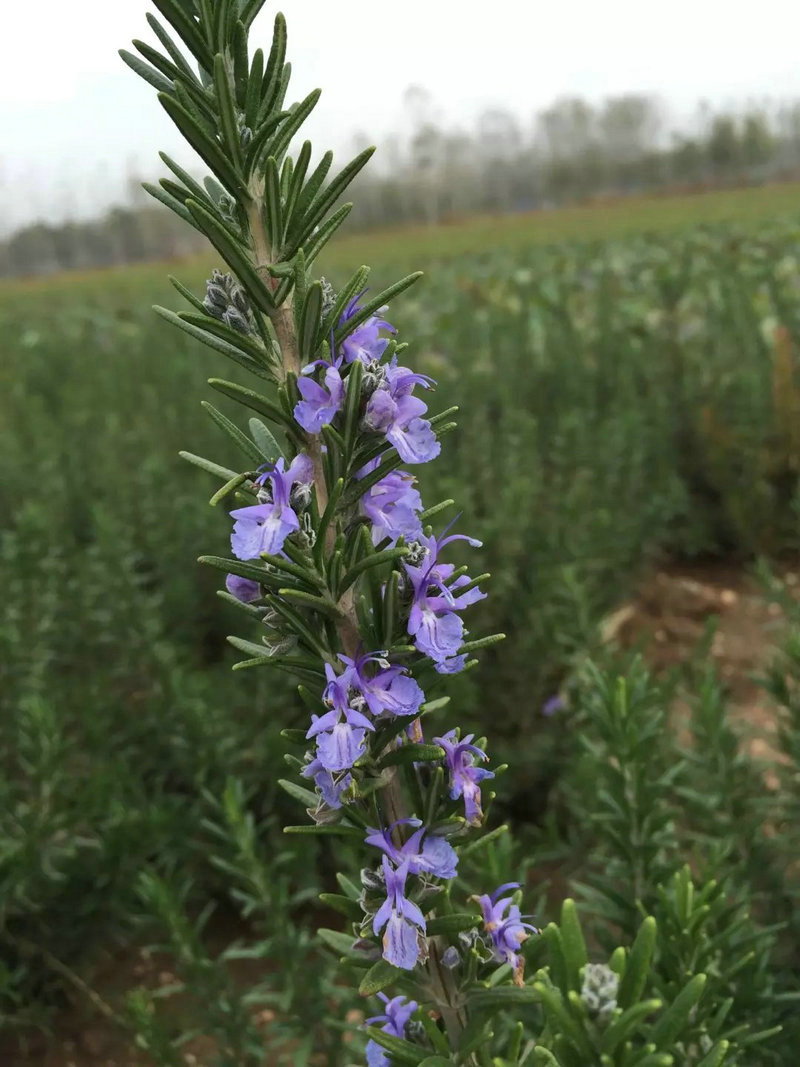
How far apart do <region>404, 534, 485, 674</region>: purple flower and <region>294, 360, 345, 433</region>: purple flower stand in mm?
170

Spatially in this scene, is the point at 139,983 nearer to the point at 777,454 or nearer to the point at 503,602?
the point at 503,602

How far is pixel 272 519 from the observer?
0.85m

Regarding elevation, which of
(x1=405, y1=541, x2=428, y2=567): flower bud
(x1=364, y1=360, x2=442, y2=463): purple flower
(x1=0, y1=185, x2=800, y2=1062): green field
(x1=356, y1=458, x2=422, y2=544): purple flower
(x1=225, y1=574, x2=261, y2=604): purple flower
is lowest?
(x1=0, y1=185, x2=800, y2=1062): green field

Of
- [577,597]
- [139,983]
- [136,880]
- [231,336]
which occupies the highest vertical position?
[231,336]

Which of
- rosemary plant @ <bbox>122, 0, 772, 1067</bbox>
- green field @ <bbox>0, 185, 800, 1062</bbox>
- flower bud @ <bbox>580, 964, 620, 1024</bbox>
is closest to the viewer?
flower bud @ <bbox>580, 964, 620, 1024</bbox>

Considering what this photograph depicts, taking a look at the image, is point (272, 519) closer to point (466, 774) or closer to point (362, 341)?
point (362, 341)

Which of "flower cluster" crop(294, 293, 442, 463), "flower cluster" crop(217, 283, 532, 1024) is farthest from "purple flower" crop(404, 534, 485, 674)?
"flower cluster" crop(294, 293, 442, 463)

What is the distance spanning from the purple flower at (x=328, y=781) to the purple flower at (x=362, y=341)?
41 cm

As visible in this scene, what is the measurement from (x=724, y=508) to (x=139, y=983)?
335 cm

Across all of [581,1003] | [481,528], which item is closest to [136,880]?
[481,528]

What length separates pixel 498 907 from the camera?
977 millimetres

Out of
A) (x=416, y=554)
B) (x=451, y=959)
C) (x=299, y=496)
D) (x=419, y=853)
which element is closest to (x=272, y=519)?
(x=299, y=496)

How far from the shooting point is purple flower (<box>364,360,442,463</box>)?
87 centimetres

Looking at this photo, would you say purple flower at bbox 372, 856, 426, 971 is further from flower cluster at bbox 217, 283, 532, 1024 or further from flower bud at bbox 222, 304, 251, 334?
flower bud at bbox 222, 304, 251, 334
